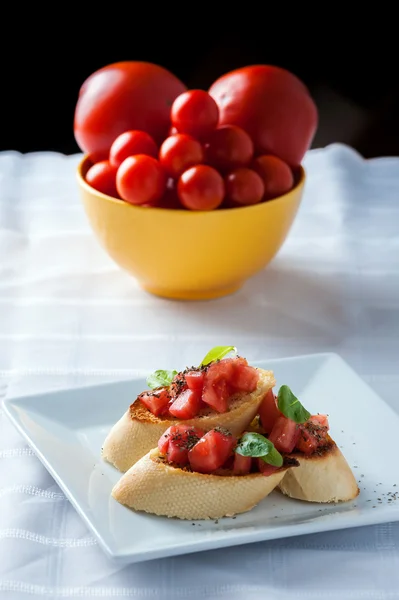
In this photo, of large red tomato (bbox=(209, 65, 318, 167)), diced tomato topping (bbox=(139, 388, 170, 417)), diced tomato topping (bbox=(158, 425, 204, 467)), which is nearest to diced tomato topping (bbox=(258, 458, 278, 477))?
diced tomato topping (bbox=(158, 425, 204, 467))

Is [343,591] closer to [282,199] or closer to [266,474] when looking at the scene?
[266,474]

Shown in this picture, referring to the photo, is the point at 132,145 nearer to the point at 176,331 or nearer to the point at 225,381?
the point at 176,331

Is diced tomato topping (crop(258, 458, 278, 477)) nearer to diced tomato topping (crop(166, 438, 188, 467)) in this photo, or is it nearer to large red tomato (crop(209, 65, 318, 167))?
diced tomato topping (crop(166, 438, 188, 467))

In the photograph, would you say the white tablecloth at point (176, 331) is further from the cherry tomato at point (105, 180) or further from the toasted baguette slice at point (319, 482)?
the cherry tomato at point (105, 180)

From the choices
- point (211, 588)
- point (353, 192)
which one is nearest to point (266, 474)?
point (211, 588)

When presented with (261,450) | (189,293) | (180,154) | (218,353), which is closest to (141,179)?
(180,154)

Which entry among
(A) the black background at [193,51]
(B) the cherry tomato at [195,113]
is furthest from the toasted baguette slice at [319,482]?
(A) the black background at [193,51]

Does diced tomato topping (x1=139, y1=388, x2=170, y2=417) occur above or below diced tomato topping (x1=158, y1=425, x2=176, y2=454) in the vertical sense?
Answer: below

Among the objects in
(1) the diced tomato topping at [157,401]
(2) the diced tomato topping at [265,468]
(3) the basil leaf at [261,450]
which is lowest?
(1) the diced tomato topping at [157,401]
